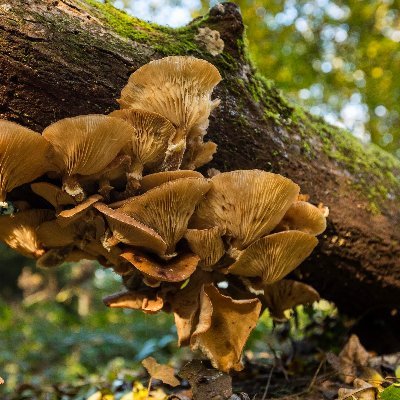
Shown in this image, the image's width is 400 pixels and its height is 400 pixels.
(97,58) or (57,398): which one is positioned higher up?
(97,58)

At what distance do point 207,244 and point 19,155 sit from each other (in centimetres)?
92

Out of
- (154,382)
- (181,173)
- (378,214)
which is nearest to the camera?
(181,173)

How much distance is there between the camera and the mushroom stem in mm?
1888

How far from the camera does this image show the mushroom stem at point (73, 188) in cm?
189

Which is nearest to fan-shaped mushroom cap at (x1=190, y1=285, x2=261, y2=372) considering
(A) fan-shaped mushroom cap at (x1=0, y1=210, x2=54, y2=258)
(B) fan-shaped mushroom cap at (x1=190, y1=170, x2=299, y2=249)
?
(B) fan-shaped mushroom cap at (x1=190, y1=170, x2=299, y2=249)

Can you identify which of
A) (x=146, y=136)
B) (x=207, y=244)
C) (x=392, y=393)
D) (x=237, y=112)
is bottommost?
(x=392, y=393)

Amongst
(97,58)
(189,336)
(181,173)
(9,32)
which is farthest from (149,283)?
(9,32)

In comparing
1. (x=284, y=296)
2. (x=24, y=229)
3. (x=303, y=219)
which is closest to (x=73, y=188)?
(x=24, y=229)

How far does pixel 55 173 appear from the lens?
201 centimetres

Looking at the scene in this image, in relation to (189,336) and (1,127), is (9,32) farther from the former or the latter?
(189,336)

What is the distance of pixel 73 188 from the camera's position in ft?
6.24

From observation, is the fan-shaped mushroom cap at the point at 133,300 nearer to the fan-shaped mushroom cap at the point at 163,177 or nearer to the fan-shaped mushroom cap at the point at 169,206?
the fan-shaped mushroom cap at the point at 169,206

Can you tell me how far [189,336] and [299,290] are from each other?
79 centimetres

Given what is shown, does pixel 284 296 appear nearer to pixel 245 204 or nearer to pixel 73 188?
pixel 245 204
